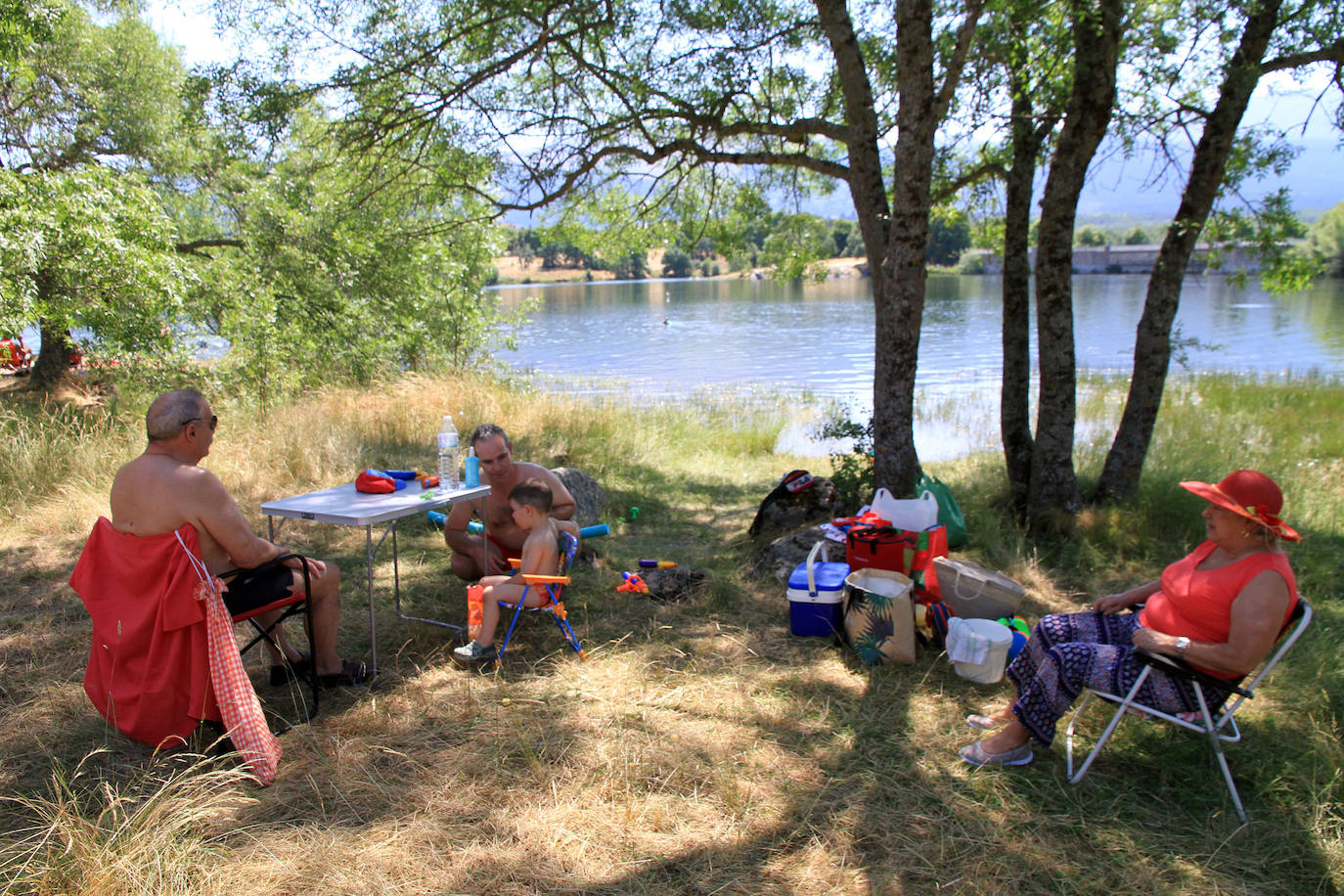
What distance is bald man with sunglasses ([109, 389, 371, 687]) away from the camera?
2.87 m

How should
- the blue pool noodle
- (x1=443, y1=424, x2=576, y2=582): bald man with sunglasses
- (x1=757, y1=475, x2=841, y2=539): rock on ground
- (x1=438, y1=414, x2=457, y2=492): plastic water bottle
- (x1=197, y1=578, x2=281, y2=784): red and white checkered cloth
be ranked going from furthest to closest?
(x1=757, y1=475, x2=841, y2=539): rock on ground
the blue pool noodle
(x1=443, y1=424, x2=576, y2=582): bald man with sunglasses
(x1=438, y1=414, x2=457, y2=492): plastic water bottle
(x1=197, y1=578, x2=281, y2=784): red and white checkered cloth

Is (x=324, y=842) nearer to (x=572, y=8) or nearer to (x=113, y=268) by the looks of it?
(x=572, y=8)

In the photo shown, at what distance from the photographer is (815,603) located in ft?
13.1

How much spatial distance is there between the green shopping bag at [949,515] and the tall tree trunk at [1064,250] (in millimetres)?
573

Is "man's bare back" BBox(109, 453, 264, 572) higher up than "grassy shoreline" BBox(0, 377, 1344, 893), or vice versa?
"man's bare back" BBox(109, 453, 264, 572)

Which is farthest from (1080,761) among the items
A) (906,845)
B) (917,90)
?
(917,90)

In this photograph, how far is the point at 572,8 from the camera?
6.25 meters

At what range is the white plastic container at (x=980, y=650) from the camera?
3.49 m

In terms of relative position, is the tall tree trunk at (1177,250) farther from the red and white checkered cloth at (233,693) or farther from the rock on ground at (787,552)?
the red and white checkered cloth at (233,693)

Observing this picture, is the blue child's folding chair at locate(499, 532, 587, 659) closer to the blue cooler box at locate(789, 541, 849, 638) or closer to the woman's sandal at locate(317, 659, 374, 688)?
the woman's sandal at locate(317, 659, 374, 688)

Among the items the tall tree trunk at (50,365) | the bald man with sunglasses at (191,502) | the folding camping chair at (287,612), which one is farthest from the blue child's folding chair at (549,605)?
the tall tree trunk at (50,365)

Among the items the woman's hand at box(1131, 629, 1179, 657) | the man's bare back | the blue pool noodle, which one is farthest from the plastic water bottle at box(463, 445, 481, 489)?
the woman's hand at box(1131, 629, 1179, 657)

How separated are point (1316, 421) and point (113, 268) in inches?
491

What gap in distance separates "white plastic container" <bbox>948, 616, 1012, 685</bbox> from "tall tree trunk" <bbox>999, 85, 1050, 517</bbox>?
2.49 meters
